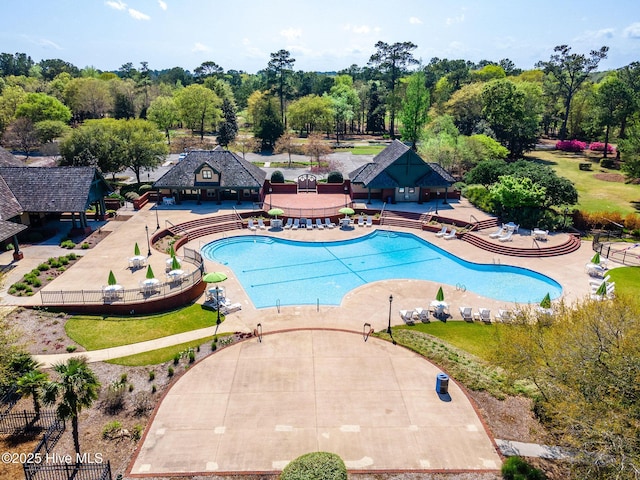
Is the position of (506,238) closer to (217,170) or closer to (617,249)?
(617,249)

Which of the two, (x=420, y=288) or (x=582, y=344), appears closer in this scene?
(x=582, y=344)

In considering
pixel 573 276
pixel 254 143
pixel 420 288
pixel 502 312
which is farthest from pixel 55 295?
pixel 254 143

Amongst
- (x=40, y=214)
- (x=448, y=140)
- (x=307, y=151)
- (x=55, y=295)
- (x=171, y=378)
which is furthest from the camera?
(x=307, y=151)

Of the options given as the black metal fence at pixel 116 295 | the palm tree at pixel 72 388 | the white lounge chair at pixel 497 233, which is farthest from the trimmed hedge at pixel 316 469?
the white lounge chair at pixel 497 233

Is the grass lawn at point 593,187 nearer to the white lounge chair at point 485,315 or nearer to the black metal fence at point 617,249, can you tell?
the black metal fence at point 617,249

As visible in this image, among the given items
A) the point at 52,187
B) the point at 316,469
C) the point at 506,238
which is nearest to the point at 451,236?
the point at 506,238

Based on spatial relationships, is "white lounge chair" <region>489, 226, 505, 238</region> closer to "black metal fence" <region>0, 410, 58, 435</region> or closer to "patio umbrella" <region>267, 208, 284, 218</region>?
"patio umbrella" <region>267, 208, 284, 218</region>

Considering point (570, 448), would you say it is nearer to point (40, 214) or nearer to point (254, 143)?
point (40, 214)
